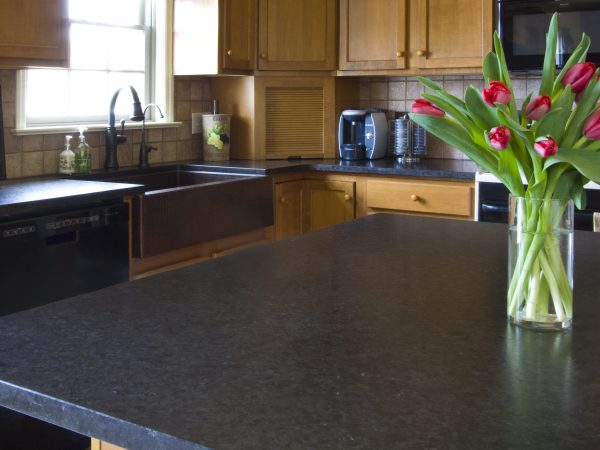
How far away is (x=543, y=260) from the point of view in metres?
1.32

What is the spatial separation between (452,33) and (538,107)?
3.25m

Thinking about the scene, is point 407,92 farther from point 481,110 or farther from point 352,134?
point 481,110

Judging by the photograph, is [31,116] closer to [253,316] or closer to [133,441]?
[253,316]

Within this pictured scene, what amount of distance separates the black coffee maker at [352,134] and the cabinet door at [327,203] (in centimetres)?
34

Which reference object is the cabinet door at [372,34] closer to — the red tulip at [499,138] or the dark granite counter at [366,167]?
the dark granite counter at [366,167]

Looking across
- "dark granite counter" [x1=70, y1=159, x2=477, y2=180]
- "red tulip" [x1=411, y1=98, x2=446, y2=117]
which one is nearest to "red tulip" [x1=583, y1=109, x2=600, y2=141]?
"red tulip" [x1=411, y1=98, x2=446, y2=117]

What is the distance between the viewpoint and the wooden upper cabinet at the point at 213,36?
175 inches

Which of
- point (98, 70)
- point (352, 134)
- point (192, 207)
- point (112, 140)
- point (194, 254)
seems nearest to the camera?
point (192, 207)

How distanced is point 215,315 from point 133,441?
1.59ft

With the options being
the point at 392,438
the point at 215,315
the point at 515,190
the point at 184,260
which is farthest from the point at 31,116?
the point at 392,438

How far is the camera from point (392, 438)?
940 millimetres

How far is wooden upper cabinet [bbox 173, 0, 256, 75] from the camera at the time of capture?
175 inches

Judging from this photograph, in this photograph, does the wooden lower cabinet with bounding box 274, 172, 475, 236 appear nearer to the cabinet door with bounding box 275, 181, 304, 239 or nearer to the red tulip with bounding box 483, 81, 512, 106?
the cabinet door with bounding box 275, 181, 304, 239

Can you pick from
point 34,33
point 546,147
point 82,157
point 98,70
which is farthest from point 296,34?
point 546,147
